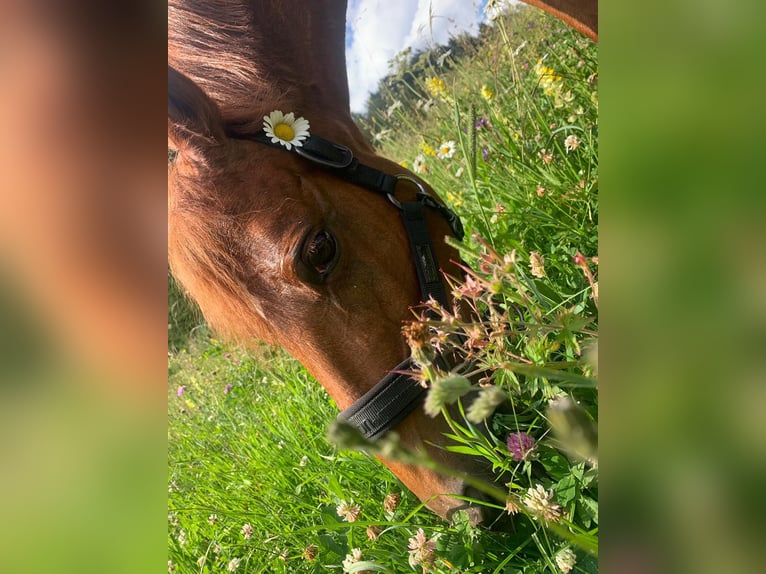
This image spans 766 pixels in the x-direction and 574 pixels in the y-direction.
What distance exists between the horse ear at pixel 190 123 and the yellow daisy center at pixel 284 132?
112mm

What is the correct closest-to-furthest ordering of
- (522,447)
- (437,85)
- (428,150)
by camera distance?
1. (522,447)
2. (437,85)
3. (428,150)

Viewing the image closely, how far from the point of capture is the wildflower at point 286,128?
93 cm

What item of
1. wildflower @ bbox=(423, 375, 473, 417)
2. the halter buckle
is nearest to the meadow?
wildflower @ bbox=(423, 375, 473, 417)

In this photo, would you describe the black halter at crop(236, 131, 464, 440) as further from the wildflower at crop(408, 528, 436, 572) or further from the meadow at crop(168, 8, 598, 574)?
the wildflower at crop(408, 528, 436, 572)

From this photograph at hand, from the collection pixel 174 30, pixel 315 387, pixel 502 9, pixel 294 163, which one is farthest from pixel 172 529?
pixel 502 9

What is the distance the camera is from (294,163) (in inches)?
36.7

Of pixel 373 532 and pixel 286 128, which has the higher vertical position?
pixel 286 128

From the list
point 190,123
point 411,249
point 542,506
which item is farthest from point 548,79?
point 542,506

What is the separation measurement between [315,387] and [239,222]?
77 cm

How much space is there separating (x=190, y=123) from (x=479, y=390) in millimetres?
615

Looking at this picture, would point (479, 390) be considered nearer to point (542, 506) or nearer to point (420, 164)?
point (542, 506)

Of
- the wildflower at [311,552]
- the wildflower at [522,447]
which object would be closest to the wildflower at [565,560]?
the wildflower at [522,447]

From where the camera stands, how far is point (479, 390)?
710 millimetres
